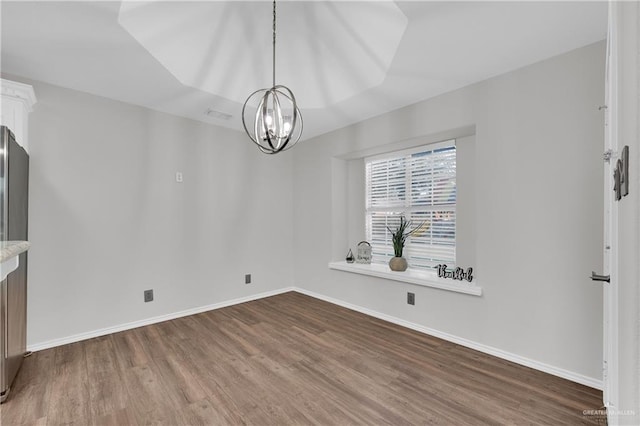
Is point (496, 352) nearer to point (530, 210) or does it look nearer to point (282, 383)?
point (530, 210)

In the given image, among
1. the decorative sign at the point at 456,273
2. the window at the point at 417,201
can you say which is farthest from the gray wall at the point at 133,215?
the decorative sign at the point at 456,273

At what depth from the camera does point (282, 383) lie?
2.04 m

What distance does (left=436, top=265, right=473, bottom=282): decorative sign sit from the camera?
2.85 m

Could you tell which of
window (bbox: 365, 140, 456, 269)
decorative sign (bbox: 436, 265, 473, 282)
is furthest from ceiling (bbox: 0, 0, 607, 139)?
decorative sign (bbox: 436, 265, 473, 282)

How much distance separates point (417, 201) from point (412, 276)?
0.93 metres

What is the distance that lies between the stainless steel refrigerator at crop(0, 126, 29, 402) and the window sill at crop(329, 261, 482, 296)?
3.00 meters

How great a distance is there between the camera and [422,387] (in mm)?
1990

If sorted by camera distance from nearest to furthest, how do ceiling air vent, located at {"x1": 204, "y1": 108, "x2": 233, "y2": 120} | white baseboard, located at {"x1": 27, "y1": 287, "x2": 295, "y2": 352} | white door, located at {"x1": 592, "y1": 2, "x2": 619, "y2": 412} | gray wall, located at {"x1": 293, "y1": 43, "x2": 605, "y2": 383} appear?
1. white door, located at {"x1": 592, "y1": 2, "x2": 619, "y2": 412}
2. gray wall, located at {"x1": 293, "y1": 43, "x2": 605, "y2": 383}
3. white baseboard, located at {"x1": 27, "y1": 287, "x2": 295, "y2": 352}
4. ceiling air vent, located at {"x1": 204, "y1": 108, "x2": 233, "y2": 120}

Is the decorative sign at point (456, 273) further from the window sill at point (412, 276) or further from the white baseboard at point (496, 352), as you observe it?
the white baseboard at point (496, 352)

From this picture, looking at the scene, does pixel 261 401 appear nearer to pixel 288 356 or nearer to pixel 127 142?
pixel 288 356

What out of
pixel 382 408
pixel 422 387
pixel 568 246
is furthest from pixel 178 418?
pixel 568 246

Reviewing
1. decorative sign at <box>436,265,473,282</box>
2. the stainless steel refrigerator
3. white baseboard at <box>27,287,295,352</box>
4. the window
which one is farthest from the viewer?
the window

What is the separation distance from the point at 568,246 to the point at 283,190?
11.2 ft

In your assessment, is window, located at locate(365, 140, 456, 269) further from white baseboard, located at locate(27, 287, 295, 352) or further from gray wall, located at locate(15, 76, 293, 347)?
white baseboard, located at locate(27, 287, 295, 352)
